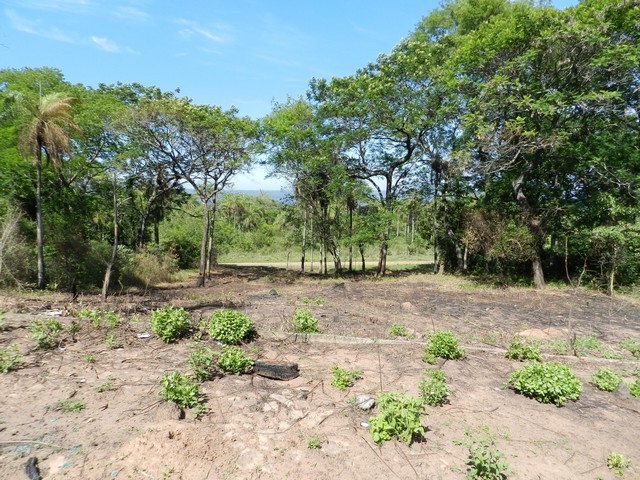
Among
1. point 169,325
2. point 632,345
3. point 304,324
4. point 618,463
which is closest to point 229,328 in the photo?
point 169,325

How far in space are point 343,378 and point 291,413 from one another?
3.23ft

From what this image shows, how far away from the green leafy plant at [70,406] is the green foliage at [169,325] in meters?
2.06

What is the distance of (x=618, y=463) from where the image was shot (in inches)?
133

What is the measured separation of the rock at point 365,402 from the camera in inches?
171

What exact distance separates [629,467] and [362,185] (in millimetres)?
14668

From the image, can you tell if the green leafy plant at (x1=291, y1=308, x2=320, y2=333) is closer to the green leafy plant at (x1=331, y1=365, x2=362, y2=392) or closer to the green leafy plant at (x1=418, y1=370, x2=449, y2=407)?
the green leafy plant at (x1=331, y1=365, x2=362, y2=392)

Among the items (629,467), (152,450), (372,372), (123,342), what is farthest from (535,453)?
(123,342)

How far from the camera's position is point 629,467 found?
3436 millimetres

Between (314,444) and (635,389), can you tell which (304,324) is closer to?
(314,444)

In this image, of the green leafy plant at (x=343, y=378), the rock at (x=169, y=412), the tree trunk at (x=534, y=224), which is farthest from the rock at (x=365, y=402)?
the tree trunk at (x=534, y=224)

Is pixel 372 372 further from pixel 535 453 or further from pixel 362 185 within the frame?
pixel 362 185

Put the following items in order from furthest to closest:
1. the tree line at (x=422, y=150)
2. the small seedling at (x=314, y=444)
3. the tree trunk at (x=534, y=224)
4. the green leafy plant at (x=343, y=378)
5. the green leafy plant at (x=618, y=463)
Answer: the tree trunk at (x=534, y=224) < the tree line at (x=422, y=150) < the green leafy plant at (x=343, y=378) < the small seedling at (x=314, y=444) < the green leafy plant at (x=618, y=463)

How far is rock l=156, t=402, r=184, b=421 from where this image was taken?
12.5 ft

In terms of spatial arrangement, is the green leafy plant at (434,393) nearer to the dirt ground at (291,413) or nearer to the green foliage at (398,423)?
the dirt ground at (291,413)
